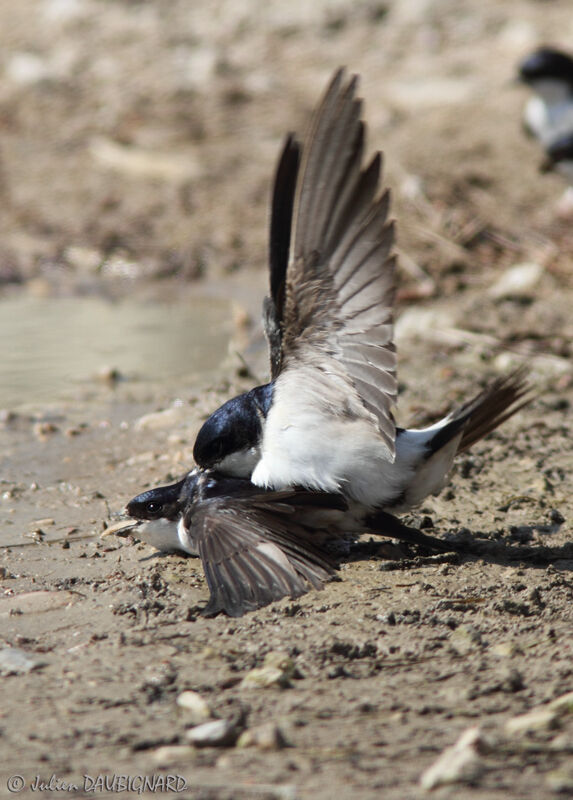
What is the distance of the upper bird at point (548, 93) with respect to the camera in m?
7.86

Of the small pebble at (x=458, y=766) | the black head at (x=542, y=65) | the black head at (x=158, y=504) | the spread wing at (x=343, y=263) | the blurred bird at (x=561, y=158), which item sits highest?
the black head at (x=542, y=65)

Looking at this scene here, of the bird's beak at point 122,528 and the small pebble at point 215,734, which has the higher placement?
the bird's beak at point 122,528

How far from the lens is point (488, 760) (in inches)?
77.6

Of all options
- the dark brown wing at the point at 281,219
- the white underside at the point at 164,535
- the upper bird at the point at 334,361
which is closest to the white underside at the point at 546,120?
the upper bird at the point at 334,361

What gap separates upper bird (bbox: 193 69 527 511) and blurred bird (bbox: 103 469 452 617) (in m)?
0.05

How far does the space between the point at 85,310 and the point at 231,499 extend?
3704mm

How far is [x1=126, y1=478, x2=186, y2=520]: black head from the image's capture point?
327 centimetres

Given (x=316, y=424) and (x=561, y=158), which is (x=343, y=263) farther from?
(x=561, y=158)

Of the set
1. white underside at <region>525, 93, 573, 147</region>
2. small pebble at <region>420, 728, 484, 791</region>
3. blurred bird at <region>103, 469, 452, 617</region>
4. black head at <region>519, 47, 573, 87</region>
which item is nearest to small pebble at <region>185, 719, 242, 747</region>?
small pebble at <region>420, 728, 484, 791</region>

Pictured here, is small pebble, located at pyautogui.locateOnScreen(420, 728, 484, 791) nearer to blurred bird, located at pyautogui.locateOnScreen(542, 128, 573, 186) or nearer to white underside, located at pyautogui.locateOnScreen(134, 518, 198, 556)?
white underside, located at pyautogui.locateOnScreen(134, 518, 198, 556)

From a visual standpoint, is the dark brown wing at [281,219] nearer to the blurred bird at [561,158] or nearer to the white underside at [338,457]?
the white underside at [338,457]

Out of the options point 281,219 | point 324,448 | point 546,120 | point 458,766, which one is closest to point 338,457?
point 324,448

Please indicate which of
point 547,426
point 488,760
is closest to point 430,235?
point 547,426

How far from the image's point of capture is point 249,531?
3.01 m
